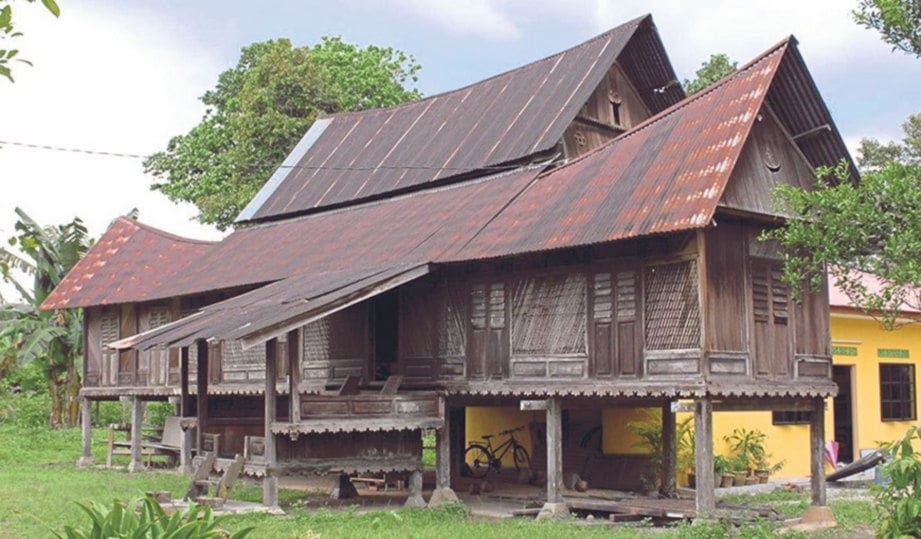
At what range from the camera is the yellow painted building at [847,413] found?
19469mm

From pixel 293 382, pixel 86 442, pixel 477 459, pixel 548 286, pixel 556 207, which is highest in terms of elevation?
pixel 556 207

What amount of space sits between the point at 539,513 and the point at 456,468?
591 centimetres

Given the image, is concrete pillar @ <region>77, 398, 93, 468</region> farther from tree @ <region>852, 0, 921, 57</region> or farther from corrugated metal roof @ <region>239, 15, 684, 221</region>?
tree @ <region>852, 0, 921, 57</region>

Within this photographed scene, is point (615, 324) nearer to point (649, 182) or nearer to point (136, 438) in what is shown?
point (649, 182)

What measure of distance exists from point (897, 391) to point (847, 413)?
4.13ft

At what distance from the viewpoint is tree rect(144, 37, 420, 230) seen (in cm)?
3394

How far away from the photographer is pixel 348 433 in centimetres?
1612

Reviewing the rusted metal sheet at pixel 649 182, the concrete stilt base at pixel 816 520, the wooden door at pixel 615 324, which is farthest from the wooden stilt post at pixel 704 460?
the rusted metal sheet at pixel 649 182

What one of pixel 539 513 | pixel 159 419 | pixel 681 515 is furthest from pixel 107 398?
pixel 681 515

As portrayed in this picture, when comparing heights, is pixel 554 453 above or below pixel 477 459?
above

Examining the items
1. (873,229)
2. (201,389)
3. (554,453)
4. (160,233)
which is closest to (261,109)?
(160,233)

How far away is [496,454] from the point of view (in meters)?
22.0

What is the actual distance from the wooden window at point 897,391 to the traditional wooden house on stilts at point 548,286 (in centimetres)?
675

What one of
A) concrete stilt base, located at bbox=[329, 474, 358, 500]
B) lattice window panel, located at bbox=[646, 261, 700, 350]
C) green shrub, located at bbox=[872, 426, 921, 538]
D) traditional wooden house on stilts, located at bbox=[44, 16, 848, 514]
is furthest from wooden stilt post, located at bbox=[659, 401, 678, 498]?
green shrub, located at bbox=[872, 426, 921, 538]
